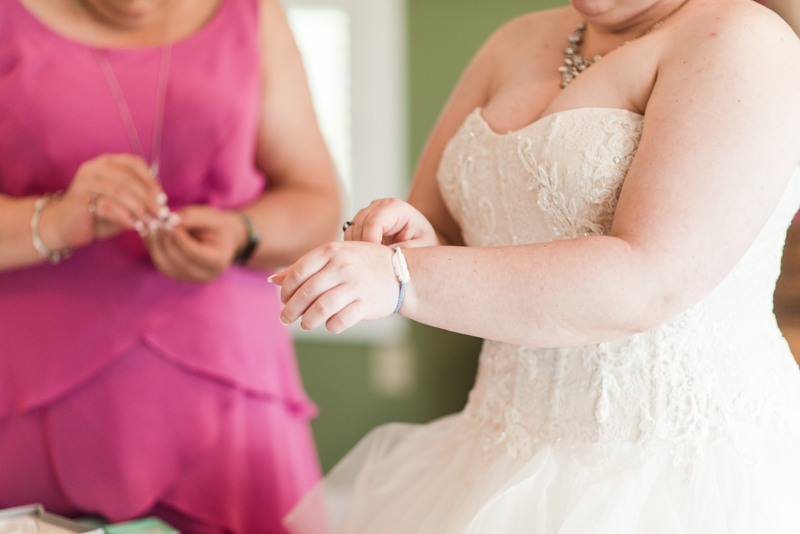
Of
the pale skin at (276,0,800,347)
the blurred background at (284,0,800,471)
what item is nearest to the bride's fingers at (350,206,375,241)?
the pale skin at (276,0,800,347)

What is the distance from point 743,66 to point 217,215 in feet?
2.90

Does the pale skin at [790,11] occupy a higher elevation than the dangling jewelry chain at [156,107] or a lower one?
higher

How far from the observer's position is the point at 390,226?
879mm

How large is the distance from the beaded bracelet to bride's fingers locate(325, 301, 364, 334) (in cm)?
5

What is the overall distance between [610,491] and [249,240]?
762 mm

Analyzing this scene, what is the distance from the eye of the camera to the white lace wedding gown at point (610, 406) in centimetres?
86

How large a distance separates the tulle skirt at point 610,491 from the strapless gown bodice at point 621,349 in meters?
0.02

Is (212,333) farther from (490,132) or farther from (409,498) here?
(490,132)

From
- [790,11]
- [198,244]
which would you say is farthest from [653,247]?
[198,244]

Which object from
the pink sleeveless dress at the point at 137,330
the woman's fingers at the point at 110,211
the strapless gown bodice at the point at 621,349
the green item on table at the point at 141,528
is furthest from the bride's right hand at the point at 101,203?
the strapless gown bodice at the point at 621,349

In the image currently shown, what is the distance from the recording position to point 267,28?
4.66ft

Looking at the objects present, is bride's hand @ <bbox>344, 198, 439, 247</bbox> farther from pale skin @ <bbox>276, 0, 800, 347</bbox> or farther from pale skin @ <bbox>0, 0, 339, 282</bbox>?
pale skin @ <bbox>0, 0, 339, 282</bbox>

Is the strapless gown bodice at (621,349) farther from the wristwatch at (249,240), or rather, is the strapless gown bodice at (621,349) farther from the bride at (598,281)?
the wristwatch at (249,240)

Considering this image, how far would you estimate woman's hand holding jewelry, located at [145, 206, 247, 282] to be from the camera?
1.22 m
